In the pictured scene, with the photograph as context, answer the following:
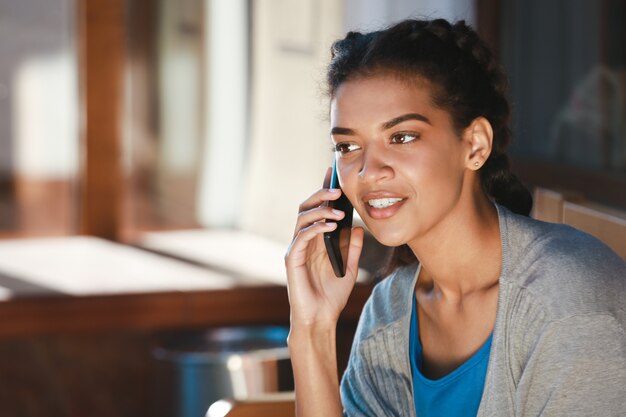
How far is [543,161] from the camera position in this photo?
3.86 meters

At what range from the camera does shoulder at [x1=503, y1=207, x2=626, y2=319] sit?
1561 millimetres

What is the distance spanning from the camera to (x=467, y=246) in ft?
5.86

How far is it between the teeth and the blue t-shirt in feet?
0.85

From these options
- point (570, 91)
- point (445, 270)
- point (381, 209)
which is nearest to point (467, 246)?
point (445, 270)

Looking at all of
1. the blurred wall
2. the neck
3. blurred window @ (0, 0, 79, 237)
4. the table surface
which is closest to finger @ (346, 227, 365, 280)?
the neck

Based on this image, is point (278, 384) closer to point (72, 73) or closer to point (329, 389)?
point (329, 389)

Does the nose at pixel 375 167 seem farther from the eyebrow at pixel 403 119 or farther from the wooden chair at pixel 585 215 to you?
the wooden chair at pixel 585 215

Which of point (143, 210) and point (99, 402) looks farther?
point (143, 210)

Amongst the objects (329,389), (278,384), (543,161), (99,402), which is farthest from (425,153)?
(543,161)

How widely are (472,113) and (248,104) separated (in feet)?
7.75

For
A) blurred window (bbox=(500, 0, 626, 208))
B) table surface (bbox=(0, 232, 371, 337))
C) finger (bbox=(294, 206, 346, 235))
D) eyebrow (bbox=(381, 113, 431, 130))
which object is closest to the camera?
eyebrow (bbox=(381, 113, 431, 130))

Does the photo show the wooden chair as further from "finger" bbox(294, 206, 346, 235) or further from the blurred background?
the blurred background

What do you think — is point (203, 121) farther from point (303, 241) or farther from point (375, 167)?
point (375, 167)

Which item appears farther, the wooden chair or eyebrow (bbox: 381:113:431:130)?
the wooden chair
